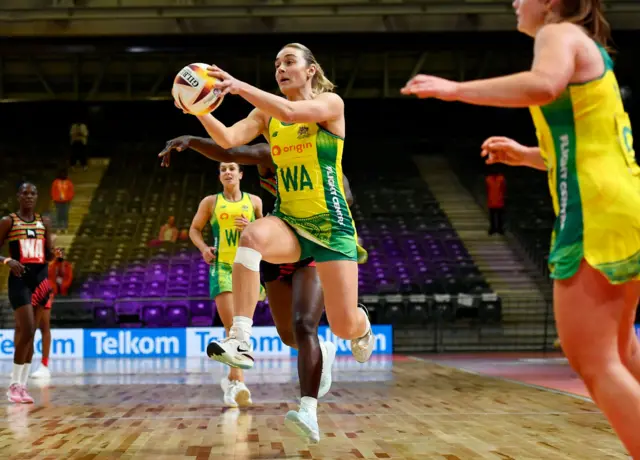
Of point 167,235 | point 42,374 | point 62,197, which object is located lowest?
point 42,374

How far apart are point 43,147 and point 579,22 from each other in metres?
26.4

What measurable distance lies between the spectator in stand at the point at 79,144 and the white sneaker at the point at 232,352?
70.4 ft

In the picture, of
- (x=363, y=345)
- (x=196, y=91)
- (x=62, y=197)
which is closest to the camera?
(x=196, y=91)

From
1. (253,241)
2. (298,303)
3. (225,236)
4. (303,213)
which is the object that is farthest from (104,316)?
(253,241)

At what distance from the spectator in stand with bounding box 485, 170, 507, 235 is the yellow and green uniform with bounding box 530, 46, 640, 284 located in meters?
17.6

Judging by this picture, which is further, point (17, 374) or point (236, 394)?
point (17, 374)

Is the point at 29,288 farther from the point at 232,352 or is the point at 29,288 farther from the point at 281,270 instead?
the point at 232,352

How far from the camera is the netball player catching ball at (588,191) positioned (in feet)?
8.82

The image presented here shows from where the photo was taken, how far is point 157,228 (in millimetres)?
21828

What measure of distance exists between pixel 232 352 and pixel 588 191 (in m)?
2.32

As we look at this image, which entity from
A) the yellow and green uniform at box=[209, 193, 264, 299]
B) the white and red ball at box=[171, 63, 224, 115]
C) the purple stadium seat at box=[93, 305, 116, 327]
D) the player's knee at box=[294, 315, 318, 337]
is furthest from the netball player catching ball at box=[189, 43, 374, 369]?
the purple stadium seat at box=[93, 305, 116, 327]

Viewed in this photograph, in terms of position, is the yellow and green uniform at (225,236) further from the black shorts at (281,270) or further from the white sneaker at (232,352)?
the white sneaker at (232,352)

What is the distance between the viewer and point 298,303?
518 centimetres

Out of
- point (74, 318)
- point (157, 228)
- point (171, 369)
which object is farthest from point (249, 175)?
point (171, 369)
